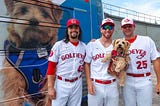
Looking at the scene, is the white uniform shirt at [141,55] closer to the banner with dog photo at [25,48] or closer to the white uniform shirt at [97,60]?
the white uniform shirt at [97,60]

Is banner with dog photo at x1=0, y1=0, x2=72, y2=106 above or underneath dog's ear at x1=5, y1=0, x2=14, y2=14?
underneath

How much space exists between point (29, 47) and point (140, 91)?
1.67 m

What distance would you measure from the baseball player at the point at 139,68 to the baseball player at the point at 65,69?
2.63ft

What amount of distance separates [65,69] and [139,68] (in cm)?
107

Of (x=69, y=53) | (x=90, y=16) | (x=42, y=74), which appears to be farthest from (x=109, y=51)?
(x=90, y=16)

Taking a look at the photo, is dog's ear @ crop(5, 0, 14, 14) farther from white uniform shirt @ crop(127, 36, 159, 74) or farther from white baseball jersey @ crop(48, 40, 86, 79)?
white uniform shirt @ crop(127, 36, 159, 74)

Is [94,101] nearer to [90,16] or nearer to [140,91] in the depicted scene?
[140,91]

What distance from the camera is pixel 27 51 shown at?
12.6 ft

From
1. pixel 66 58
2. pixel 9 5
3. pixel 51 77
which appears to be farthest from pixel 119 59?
pixel 9 5

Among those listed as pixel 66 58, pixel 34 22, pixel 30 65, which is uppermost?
pixel 34 22

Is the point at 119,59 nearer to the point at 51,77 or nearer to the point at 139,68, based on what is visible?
the point at 139,68

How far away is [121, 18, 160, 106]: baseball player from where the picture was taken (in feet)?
12.4

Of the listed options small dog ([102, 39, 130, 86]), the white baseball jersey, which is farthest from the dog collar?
small dog ([102, 39, 130, 86])

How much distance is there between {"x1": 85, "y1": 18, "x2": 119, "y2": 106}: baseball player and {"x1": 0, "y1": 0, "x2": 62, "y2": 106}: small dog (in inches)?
32.3
